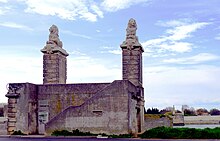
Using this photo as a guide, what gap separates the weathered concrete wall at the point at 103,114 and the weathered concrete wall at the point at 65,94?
1.82 m

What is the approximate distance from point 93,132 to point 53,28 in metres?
10.1

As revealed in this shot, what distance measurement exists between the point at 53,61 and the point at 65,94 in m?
3.94

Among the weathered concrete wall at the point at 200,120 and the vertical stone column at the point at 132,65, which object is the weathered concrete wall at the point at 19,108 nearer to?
the vertical stone column at the point at 132,65

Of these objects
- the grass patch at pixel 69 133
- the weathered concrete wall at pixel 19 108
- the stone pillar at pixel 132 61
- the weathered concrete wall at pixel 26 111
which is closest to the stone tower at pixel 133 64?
the stone pillar at pixel 132 61

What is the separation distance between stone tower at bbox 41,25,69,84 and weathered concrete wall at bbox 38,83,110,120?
2.33 meters

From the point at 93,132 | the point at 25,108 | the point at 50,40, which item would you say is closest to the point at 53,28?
the point at 50,40

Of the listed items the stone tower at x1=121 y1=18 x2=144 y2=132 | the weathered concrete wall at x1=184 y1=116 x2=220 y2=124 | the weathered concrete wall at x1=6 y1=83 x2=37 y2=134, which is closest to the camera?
the weathered concrete wall at x1=6 y1=83 x2=37 y2=134

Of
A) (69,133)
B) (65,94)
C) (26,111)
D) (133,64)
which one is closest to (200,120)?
(133,64)

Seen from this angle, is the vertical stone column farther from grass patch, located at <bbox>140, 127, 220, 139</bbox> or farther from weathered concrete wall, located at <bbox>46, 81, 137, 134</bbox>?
grass patch, located at <bbox>140, 127, 220, 139</bbox>

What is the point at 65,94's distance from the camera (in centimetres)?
2859

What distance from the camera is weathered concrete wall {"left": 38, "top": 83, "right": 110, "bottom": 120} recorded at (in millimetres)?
28328

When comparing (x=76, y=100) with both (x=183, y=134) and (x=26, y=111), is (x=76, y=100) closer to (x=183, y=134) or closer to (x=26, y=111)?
(x=26, y=111)

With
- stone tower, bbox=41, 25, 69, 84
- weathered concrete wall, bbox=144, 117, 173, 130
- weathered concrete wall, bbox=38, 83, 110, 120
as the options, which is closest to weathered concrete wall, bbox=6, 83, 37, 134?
weathered concrete wall, bbox=38, 83, 110, 120

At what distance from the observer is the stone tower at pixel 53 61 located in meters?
31.3
